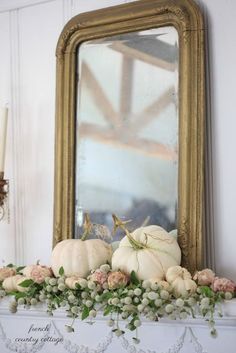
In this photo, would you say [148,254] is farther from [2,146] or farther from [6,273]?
[2,146]

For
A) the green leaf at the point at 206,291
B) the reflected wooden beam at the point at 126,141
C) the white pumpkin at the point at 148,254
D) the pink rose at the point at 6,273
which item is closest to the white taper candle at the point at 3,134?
the reflected wooden beam at the point at 126,141

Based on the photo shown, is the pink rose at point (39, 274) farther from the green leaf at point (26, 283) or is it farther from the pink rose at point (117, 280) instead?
the pink rose at point (117, 280)

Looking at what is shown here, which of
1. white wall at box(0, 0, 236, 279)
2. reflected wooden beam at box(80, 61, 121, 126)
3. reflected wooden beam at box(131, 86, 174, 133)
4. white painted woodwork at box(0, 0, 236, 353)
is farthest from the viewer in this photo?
white wall at box(0, 0, 236, 279)

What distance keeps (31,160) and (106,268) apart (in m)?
0.88

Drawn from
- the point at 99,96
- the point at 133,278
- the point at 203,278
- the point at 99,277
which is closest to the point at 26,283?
the point at 99,277

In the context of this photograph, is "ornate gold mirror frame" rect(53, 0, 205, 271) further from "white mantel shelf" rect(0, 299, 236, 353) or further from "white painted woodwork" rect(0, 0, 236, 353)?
"white mantel shelf" rect(0, 299, 236, 353)

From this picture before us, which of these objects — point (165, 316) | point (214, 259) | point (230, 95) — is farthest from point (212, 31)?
point (165, 316)

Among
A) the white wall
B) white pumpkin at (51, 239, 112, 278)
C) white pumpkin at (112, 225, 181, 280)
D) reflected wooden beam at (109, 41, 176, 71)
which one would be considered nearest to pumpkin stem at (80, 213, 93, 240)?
white pumpkin at (51, 239, 112, 278)

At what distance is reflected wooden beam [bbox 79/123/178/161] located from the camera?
8.21ft

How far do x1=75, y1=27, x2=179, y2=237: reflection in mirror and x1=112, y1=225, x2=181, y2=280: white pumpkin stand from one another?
0.61 ft

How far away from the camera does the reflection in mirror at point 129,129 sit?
250 cm

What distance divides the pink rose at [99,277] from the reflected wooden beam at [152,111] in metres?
0.69

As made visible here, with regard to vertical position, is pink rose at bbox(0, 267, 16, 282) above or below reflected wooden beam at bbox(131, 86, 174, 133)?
below

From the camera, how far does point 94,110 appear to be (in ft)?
8.86
